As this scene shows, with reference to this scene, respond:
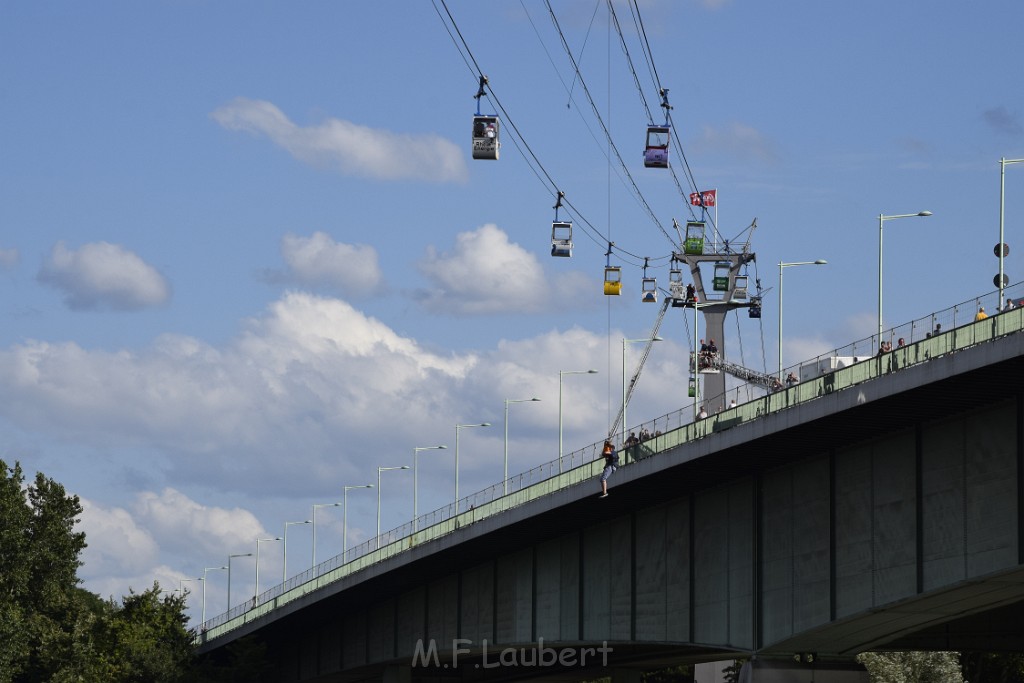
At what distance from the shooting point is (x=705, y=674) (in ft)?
402

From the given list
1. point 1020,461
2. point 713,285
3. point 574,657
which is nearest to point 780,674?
point 1020,461

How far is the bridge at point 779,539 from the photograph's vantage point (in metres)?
47.0

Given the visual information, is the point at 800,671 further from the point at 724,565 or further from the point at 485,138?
the point at 485,138

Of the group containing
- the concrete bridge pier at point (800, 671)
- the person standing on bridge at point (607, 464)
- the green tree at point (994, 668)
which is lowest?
the concrete bridge pier at point (800, 671)

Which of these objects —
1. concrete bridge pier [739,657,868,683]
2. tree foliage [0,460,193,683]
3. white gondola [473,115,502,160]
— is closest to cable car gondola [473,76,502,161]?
white gondola [473,115,502,160]

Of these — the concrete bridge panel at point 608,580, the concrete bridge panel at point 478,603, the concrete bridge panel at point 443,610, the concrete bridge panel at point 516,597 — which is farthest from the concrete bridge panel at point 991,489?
the concrete bridge panel at point 443,610

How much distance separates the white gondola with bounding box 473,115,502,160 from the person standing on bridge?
15.1m

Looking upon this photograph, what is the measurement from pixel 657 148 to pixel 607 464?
11.6m

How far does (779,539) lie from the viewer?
56.8 meters

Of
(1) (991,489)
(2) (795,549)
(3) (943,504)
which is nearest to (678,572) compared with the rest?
(2) (795,549)

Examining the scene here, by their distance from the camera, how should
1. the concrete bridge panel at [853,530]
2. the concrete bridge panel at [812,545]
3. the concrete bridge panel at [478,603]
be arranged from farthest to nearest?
1. the concrete bridge panel at [478,603]
2. the concrete bridge panel at [812,545]
3. the concrete bridge panel at [853,530]

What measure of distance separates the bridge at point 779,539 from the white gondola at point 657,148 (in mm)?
9943

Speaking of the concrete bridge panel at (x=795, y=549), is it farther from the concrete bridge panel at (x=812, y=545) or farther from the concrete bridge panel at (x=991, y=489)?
the concrete bridge panel at (x=991, y=489)

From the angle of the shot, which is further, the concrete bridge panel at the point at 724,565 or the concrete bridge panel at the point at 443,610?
the concrete bridge panel at the point at 443,610
